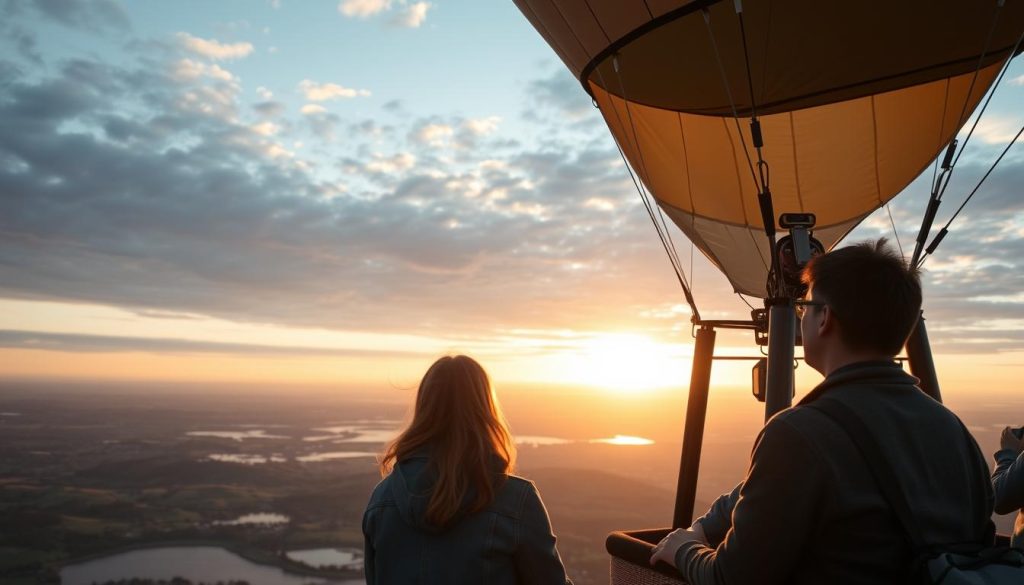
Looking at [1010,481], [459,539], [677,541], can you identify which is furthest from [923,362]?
[459,539]

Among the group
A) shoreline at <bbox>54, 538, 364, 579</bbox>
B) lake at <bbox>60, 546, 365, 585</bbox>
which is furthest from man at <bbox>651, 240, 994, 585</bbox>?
shoreline at <bbox>54, 538, 364, 579</bbox>

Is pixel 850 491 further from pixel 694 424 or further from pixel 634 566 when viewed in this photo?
pixel 694 424

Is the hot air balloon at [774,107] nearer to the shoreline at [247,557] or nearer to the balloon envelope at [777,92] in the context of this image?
the balloon envelope at [777,92]

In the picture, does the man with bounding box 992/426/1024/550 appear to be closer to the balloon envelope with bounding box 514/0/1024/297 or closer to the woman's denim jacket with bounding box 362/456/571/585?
the woman's denim jacket with bounding box 362/456/571/585

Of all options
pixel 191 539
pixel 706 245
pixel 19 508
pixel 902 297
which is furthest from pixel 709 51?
pixel 19 508

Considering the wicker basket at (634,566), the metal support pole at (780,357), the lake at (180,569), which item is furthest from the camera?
the lake at (180,569)

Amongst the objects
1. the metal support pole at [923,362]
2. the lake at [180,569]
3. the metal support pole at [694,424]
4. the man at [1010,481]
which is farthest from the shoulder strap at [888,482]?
the lake at [180,569]

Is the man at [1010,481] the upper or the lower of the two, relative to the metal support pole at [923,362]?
lower
